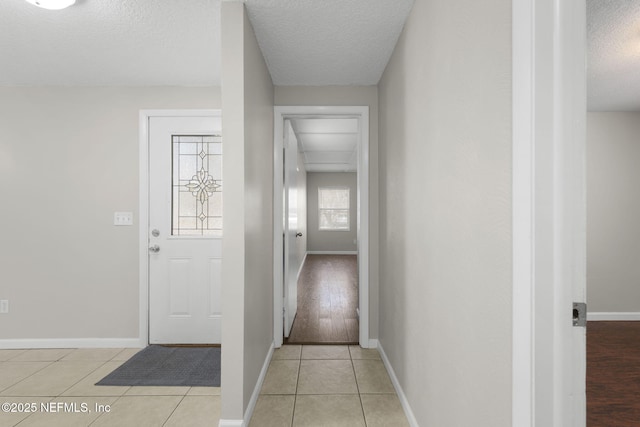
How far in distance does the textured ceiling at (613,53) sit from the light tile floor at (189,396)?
8.89 ft

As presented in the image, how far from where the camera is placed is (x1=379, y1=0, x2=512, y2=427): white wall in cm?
102

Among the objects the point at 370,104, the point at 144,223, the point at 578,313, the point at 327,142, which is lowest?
the point at 578,313

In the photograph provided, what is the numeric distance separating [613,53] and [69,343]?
5079mm

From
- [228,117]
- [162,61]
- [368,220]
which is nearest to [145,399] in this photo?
[228,117]

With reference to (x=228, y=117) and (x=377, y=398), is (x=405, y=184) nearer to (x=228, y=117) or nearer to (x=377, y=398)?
(x=228, y=117)

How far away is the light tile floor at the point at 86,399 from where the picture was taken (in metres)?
1.99

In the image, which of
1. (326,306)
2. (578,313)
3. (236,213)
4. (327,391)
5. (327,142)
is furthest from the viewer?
(327,142)

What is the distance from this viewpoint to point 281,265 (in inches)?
122

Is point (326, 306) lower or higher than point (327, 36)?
lower

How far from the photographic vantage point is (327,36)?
2225 millimetres

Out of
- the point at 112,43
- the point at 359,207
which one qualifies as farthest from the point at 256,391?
the point at 112,43

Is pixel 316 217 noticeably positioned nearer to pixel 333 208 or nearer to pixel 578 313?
pixel 333 208

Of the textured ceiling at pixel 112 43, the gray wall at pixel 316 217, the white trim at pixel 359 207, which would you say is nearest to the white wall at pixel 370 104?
the white trim at pixel 359 207

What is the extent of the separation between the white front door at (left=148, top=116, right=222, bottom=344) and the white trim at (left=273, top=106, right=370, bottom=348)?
1.84 feet
